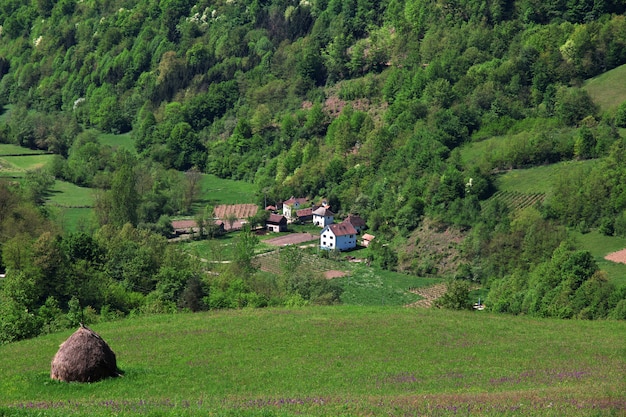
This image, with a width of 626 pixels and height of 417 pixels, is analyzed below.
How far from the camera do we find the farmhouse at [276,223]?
107375 millimetres

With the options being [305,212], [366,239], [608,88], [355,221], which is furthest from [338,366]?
[608,88]

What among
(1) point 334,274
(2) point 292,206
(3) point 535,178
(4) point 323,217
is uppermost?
(3) point 535,178

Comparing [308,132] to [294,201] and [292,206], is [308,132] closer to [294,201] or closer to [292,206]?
[294,201]

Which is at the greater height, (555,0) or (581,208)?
(555,0)

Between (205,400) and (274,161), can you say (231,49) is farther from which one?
(205,400)

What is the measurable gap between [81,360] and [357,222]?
234ft

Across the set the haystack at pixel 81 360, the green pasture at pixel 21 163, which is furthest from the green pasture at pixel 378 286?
the green pasture at pixel 21 163

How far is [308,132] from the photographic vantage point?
12912 centimetres

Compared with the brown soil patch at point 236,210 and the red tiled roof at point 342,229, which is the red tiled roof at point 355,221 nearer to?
the red tiled roof at point 342,229

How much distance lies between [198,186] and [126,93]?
46.4 metres

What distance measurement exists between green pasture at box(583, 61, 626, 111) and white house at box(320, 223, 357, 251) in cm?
3149

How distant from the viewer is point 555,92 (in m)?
112

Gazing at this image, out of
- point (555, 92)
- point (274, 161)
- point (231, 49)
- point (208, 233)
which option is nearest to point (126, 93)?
point (231, 49)

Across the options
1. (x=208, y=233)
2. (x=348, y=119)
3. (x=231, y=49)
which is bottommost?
(x=208, y=233)
